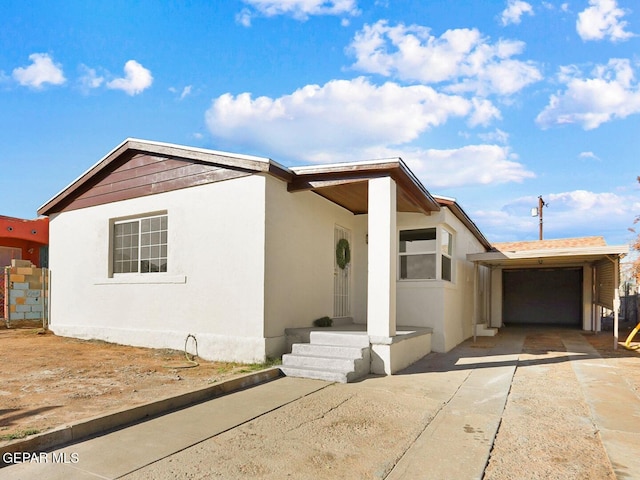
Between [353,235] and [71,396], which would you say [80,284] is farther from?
[353,235]

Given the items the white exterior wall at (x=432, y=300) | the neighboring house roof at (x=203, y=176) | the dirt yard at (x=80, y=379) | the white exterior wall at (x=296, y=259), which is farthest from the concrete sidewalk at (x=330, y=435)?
the neighboring house roof at (x=203, y=176)

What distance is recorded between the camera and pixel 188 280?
872 centimetres

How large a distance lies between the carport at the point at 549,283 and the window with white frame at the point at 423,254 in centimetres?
323

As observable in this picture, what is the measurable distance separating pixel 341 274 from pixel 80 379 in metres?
5.85

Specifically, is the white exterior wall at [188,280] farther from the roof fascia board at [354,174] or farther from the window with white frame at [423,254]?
the window with white frame at [423,254]

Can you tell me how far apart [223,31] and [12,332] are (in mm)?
9760

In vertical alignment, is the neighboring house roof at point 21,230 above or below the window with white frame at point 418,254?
above

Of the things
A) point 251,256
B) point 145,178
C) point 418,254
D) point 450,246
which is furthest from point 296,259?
point 450,246

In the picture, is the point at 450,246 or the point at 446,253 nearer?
the point at 446,253

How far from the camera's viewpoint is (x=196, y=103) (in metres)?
10.0

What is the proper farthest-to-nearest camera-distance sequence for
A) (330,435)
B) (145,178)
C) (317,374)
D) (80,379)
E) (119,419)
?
(145,178)
(317,374)
(80,379)
(119,419)
(330,435)

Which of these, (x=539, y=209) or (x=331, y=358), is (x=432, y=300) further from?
(x=539, y=209)

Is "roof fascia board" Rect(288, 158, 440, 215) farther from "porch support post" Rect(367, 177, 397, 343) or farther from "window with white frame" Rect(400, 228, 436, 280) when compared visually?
"window with white frame" Rect(400, 228, 436, 280)

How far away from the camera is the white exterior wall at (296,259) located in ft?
25.8
